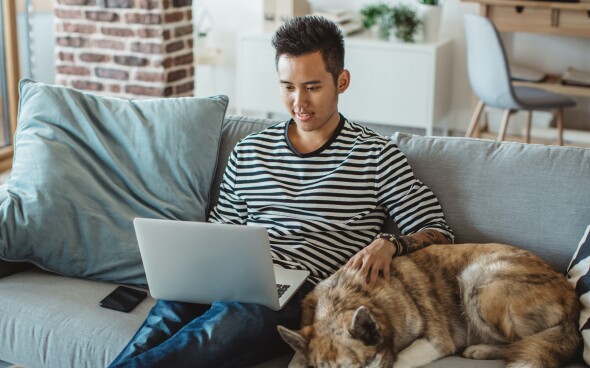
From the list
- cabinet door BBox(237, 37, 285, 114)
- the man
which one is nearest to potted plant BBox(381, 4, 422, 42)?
cabinet door BBox(237, 37, 285, 114)

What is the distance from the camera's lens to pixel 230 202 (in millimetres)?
2391

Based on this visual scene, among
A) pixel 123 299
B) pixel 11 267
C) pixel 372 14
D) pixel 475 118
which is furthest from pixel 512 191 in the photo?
pixel 372 14

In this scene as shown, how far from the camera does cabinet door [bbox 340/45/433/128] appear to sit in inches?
193

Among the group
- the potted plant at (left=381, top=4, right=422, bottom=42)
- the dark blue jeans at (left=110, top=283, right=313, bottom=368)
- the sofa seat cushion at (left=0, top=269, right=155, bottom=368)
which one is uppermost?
the potted plant at (left=381, top=4, right=422, bottom=42)

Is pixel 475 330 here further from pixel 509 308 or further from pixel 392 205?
pixel 392 205

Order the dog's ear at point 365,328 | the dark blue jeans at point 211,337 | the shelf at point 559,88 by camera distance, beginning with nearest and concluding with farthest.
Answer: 1. the dog's ear at point 365,328
2. the dark blue jeans at point 211,337
3. the shelf at point 559,88

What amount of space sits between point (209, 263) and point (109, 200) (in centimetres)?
60

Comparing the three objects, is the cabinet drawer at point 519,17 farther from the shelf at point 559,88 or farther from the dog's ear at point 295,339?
the dog's ear at point 295,339

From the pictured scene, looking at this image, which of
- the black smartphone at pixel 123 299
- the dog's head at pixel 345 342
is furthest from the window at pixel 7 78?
the dog's head at pixel 345 342

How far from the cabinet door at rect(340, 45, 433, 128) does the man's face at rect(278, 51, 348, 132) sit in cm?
275

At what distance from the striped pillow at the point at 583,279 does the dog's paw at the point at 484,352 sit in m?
0.19

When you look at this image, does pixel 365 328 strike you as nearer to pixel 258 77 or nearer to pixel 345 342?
pixel 345 342

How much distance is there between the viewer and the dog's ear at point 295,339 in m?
1.81

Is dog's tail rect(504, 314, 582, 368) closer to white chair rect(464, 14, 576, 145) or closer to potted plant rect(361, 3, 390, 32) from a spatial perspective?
white chair rect(464, 14, 576, 145)
